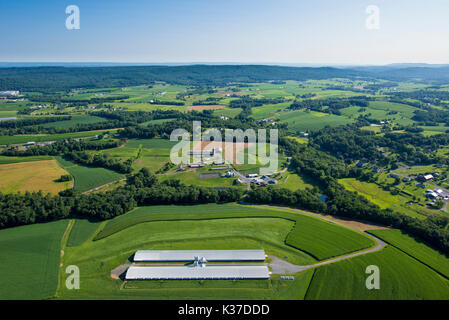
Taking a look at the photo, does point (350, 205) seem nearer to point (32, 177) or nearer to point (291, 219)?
point (291, 219)

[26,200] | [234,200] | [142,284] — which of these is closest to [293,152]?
[234,200]

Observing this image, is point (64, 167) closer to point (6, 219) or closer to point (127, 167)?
point (127, 167)

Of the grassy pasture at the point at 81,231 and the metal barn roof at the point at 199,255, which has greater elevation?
the grassy pasture at the point at 81,231

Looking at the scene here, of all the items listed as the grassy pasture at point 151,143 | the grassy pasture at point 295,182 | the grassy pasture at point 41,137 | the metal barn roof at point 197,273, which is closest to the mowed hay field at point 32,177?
the grassy pasture at point 41,137

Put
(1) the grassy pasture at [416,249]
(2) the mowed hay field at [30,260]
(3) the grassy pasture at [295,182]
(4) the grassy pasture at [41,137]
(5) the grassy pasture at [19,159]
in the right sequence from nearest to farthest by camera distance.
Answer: (2) the mowed hay field at [30,260] < (1) the grassy pasture at [416,249] < (3) the grassy pasture at [295,182] < (5) the grassy pasture at [19,159] < (4) the grassy pasture at [41,137]

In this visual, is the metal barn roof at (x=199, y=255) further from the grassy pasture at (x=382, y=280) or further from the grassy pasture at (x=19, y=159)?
the grassy pasture at (x=19, y=159)

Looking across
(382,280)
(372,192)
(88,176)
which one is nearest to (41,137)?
(88,176)
